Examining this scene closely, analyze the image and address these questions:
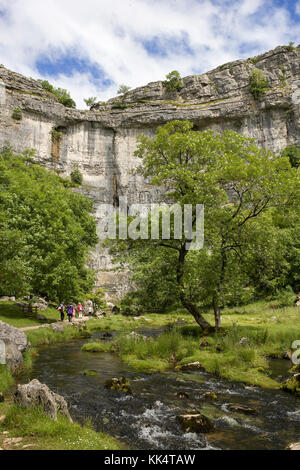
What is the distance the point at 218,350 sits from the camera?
1532cm

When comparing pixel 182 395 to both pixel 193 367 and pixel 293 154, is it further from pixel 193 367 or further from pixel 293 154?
pixel 293 154

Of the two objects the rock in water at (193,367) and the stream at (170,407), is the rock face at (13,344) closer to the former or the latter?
the stream at (170,407)

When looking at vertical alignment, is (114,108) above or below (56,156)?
above

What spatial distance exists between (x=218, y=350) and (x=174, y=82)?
72.6 m

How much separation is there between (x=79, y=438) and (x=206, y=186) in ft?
46.2

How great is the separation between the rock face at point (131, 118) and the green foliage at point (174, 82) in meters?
1.37

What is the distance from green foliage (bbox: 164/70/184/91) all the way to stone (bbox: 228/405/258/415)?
76.4m

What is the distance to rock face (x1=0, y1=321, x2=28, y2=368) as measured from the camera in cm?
1186

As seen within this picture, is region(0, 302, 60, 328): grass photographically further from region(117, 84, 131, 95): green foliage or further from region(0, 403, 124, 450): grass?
region(117, 84, 131, 95): green foliage

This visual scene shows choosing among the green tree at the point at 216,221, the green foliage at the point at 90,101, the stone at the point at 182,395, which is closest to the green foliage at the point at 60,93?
the green foliage at the point at 90,101

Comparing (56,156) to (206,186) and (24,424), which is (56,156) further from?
(24,424)

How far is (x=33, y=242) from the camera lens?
82.9 ft

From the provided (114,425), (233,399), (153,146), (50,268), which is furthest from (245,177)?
(50,268)

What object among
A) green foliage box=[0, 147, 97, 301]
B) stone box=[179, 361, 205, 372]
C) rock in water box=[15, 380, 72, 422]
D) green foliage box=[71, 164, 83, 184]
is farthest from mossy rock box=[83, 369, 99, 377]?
green foliage box=[71, 164, 83, 184]
